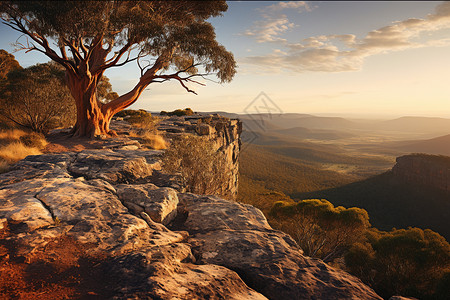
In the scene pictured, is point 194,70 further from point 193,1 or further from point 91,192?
point 91,192

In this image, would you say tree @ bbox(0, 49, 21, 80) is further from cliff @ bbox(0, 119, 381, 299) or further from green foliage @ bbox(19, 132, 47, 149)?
cliff @ bbox(0, 119, 381, 299)

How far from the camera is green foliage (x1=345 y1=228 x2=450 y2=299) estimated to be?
47.0 ft

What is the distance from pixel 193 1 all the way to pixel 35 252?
60.7 feet

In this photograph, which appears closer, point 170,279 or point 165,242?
point 170,279

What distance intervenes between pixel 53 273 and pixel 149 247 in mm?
1225

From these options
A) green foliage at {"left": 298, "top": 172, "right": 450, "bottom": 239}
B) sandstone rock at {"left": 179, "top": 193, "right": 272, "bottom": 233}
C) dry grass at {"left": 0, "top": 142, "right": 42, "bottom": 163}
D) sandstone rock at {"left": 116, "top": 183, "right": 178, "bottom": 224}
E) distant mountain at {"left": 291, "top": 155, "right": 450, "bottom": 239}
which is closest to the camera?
sandstone rock at {"left": 116, "top": 183, "right": 178, "bottom": 224}

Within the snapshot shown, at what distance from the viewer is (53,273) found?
291 cm

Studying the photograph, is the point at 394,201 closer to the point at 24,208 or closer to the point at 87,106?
the point at 87,106

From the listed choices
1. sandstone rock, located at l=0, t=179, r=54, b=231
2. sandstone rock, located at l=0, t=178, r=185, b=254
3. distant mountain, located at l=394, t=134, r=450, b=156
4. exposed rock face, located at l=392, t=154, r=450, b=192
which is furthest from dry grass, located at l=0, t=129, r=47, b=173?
distant mountain, located at l=394, t=134, r=450, b=156

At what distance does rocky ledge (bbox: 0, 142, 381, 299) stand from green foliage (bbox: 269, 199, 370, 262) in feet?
57.9

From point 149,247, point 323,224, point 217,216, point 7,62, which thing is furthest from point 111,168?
point 7,62

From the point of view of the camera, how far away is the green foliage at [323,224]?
2053 cm

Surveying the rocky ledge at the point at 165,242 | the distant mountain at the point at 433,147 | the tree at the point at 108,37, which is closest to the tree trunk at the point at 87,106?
the tree at the point at 108,37

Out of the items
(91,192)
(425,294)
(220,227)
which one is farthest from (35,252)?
(425,294)
